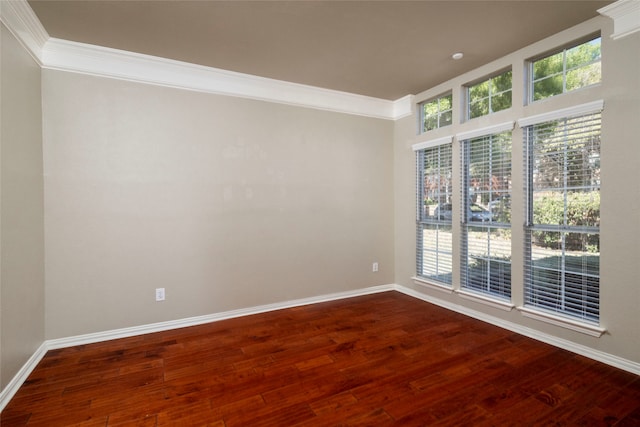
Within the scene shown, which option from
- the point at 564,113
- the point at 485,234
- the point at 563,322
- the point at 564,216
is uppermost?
the point at 564,113

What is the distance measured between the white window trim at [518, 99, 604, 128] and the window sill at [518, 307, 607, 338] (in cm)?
170

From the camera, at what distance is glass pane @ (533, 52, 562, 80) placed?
281 cm

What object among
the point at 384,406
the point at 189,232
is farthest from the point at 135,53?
the point at 384,406

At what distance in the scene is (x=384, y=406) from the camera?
1978 millimetres

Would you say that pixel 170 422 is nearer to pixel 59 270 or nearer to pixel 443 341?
pixel 59 270

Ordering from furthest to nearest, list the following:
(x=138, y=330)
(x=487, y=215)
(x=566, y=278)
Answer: (x=487, y=215), (x=138, y=330), (x=566, y=278)

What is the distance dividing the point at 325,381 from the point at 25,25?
3403mm

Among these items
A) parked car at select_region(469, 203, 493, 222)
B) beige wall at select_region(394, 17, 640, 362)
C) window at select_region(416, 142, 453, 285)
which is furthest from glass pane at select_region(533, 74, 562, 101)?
parked car at select_region(469, 203, 493, 222)

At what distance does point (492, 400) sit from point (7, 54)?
3.94 m

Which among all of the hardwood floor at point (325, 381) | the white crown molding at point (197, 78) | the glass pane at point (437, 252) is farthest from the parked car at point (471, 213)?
the white crown molding at point (197, 78)

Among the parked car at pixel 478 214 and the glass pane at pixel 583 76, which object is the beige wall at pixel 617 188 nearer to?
the glass pane at pixel 583 76

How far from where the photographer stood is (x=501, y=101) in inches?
128

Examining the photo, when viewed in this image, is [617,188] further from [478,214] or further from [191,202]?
[191,202]

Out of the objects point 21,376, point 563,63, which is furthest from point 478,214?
point 21,376
